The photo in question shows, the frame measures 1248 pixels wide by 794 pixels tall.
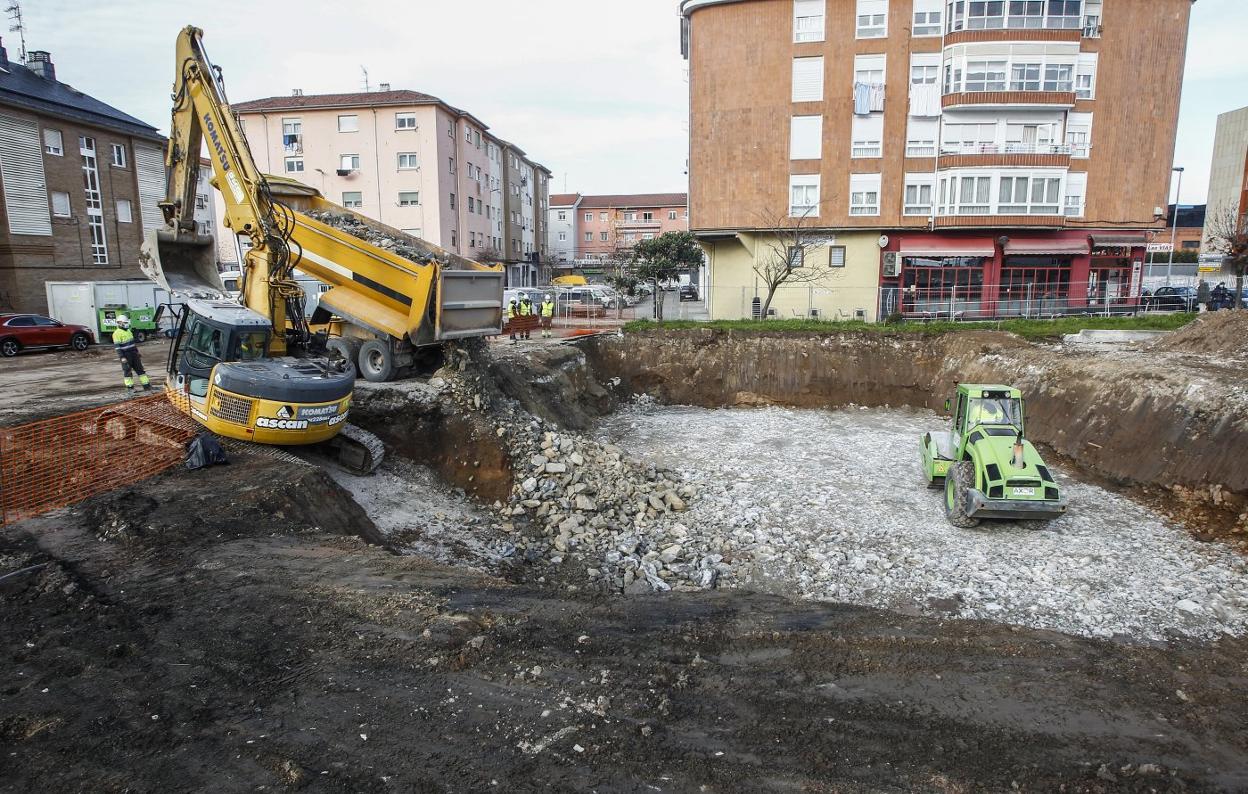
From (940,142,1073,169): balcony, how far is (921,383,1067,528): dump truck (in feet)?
73.9

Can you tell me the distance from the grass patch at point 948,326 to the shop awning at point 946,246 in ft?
20.1

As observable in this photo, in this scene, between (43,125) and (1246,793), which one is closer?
(1246,793)

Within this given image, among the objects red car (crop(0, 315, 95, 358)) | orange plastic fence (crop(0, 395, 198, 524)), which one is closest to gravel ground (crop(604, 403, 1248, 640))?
orange plastic fence (crop(0, 395, 198, 524))

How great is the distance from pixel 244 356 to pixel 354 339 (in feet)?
14.6

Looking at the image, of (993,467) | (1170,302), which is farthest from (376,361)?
(1170,302)

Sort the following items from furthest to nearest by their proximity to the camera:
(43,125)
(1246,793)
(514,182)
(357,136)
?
(514,182)
(357,136)
(43,125)
(1246,793)

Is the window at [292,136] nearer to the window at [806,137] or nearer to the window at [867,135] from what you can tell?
the window at [806,137]

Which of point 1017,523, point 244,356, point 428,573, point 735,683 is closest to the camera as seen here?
point 735,683

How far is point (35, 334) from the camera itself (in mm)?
24641

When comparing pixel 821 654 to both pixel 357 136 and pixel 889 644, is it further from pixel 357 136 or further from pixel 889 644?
pixel 357 136

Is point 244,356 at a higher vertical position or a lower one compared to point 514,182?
lower

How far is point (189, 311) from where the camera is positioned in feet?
36.2

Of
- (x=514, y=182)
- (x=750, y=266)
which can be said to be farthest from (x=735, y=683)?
(x=514, y=182)

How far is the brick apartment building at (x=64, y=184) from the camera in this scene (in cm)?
3078
